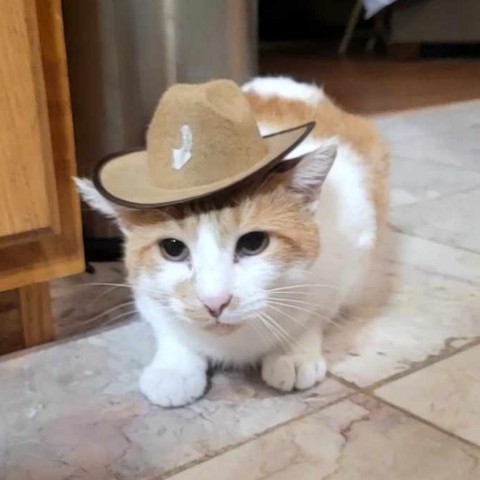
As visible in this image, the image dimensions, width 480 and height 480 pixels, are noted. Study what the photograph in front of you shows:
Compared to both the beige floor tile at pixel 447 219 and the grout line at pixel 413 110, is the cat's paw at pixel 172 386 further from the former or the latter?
the grout line at pixel 413 110

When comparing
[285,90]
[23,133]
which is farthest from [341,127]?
[23,133]

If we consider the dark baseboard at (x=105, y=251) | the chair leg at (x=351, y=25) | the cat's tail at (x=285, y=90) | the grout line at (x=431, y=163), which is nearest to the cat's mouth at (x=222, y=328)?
the cat's tail at (x=285, y=90)

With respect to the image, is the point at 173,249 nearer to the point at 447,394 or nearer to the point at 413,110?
the point at 447,394

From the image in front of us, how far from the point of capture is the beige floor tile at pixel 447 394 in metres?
1.00

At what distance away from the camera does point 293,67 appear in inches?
166

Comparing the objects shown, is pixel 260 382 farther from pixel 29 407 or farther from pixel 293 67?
pixel 293 67

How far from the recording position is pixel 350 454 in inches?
37.0

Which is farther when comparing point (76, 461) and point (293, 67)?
point (293, 67)

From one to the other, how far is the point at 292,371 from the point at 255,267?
0.19 metres

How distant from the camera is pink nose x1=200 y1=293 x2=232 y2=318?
3.00 ft

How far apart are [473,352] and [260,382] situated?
1.00 ft

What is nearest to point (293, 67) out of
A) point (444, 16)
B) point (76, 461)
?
point (444, 16)

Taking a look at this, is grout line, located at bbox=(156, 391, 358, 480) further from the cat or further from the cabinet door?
the cabinet door

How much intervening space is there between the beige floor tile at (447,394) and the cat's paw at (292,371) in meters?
0.08
